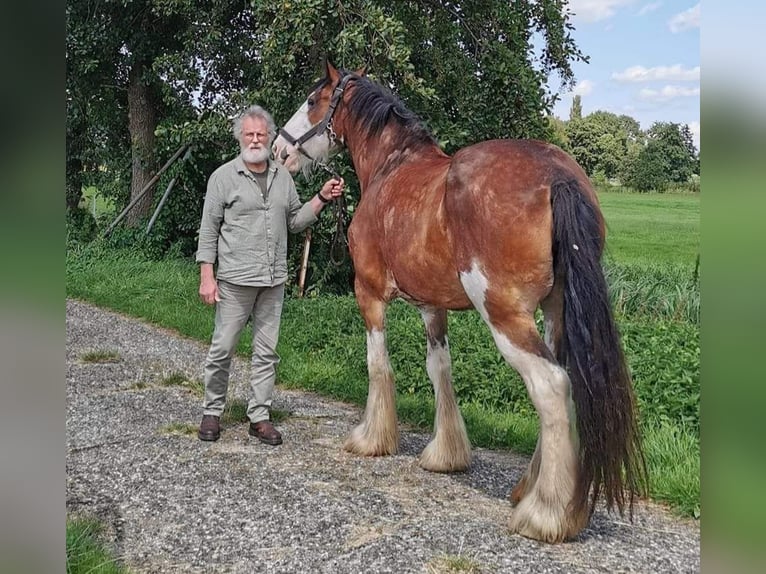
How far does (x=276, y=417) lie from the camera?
502cm

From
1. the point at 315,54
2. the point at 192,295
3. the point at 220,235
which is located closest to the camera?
the point at 220,235

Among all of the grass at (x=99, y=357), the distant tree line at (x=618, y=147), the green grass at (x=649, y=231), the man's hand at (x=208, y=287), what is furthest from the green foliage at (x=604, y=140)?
the man's hand at (x=208, y=287)

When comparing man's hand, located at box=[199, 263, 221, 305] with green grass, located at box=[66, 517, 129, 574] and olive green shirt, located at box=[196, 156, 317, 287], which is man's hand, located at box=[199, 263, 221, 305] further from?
green grass, located at box=[66, 517, 129, 574]

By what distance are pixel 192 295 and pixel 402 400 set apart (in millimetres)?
5306

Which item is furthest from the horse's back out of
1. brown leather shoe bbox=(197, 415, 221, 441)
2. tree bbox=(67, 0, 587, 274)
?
tree bbox=(67, 0, 587, 274)

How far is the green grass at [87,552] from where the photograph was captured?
257 centimetres

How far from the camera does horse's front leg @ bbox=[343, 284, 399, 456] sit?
13.5 ft

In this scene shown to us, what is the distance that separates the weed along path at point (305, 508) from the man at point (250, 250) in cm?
42

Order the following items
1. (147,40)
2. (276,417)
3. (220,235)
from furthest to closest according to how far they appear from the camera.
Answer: (147,40)
(276,417)
(220,235)

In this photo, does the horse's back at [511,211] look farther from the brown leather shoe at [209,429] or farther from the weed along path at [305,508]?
the brown leather shoe at [209,429]
